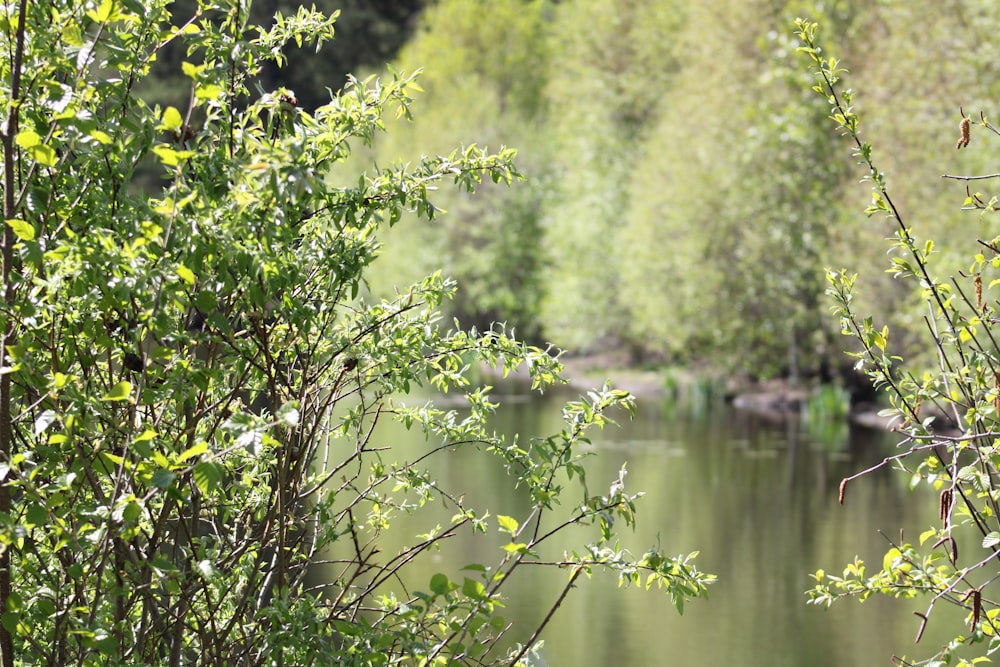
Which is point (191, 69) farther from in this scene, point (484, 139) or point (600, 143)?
point (484, 139)

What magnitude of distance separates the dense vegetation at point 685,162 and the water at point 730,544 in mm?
2733

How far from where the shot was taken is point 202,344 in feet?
8.68

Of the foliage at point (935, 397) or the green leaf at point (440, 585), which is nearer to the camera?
the green leaf at point (440, 585)

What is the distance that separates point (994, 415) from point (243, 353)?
1.77m

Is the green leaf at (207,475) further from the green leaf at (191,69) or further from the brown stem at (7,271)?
the green leaf at (191,69)

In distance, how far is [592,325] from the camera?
86.0 feet

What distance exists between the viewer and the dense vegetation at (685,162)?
1647cm

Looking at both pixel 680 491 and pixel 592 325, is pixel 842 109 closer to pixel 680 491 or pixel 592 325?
pixel 680 491

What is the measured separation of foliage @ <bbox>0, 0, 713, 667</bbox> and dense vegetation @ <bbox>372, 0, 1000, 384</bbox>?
9467 millimetres

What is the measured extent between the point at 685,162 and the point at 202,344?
64.1 feet

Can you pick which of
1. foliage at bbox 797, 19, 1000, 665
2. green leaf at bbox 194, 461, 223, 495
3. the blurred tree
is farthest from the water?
the blurred tree

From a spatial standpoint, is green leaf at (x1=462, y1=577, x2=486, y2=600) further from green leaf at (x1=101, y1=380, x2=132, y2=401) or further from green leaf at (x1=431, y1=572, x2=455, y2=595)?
green leaf at (x1=101, y1=380, x2=132, y2=401)

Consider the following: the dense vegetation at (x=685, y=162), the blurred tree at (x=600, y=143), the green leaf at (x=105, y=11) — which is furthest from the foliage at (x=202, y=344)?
the blurred tree at (x=600, y=143)

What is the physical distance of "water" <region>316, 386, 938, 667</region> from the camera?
7.26m
